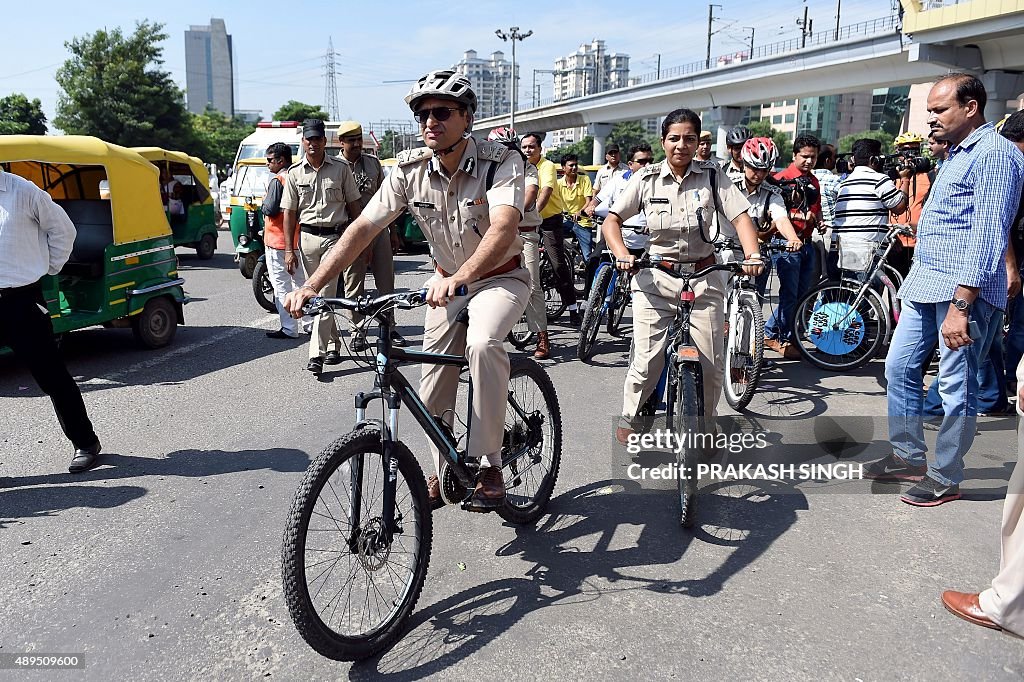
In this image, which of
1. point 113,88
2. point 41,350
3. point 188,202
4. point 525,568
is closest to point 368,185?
point 41,350

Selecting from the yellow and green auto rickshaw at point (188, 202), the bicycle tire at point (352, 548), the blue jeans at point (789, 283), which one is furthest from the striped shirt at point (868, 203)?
the yellow and green auto rickshaw at point (188, 202)

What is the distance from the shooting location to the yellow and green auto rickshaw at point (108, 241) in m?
7.00

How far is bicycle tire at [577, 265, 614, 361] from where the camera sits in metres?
7.50

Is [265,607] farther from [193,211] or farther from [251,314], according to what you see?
[193,211]

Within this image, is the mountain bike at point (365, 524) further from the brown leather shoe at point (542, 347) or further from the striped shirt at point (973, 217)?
the brown leather shoe at point (542, 347)

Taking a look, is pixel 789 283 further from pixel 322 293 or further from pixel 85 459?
pixel 85 459

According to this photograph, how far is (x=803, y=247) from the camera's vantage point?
7633mm

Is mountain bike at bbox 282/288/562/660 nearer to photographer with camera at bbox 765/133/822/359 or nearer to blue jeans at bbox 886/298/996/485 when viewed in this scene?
blue jeans at bbox 886/298/996/485

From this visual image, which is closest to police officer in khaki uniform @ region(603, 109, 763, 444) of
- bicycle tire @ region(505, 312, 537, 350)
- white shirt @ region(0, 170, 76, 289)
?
bicycle tire @ region(505, 312, 537, 350)

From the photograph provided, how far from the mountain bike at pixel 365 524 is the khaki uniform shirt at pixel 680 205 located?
6.22ft

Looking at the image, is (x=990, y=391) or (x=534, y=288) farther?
(x=534, y=288)

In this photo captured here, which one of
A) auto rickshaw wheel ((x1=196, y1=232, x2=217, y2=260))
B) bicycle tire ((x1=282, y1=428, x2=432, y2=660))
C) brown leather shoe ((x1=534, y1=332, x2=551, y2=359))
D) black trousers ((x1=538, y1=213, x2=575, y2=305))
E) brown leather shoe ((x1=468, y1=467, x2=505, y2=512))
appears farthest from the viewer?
auto rickshaw wheel ((x1=196, y1=232, x2=217, y2=260))

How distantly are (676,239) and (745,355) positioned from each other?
5.12 ft

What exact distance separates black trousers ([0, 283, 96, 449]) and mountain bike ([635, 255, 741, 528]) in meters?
3.36
